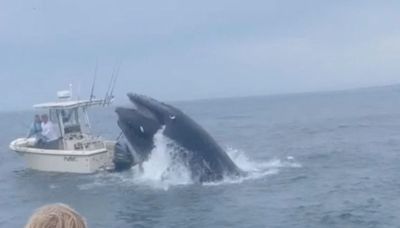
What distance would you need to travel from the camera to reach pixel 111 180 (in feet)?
105

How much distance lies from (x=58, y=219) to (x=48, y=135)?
3204 centimetres

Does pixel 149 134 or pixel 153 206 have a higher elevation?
pixel 149 134

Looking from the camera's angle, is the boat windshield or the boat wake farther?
the boat windshield

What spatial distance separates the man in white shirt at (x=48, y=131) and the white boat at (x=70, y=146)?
248mm

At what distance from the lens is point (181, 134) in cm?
2959

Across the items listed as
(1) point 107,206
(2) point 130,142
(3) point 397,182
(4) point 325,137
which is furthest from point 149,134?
(4) point 325,137

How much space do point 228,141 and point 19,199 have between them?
24.8 metres

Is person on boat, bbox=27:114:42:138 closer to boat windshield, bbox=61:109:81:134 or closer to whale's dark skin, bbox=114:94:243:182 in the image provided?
boat windshield, bbox=61:109:81:134

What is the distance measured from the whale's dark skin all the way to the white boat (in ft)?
9.58

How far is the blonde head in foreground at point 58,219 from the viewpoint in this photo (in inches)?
148

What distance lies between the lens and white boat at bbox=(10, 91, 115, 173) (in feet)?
110

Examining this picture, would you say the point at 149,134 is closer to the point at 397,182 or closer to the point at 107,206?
the point at 107,206

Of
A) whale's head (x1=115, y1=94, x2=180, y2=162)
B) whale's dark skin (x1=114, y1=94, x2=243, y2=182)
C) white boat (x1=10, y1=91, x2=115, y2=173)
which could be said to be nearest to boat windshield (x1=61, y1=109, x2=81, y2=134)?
white boat (x1=10, y1=91, x2=115, y2=173)

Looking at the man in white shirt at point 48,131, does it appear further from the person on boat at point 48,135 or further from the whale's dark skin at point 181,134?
the whale's dark skin at point 181,134
